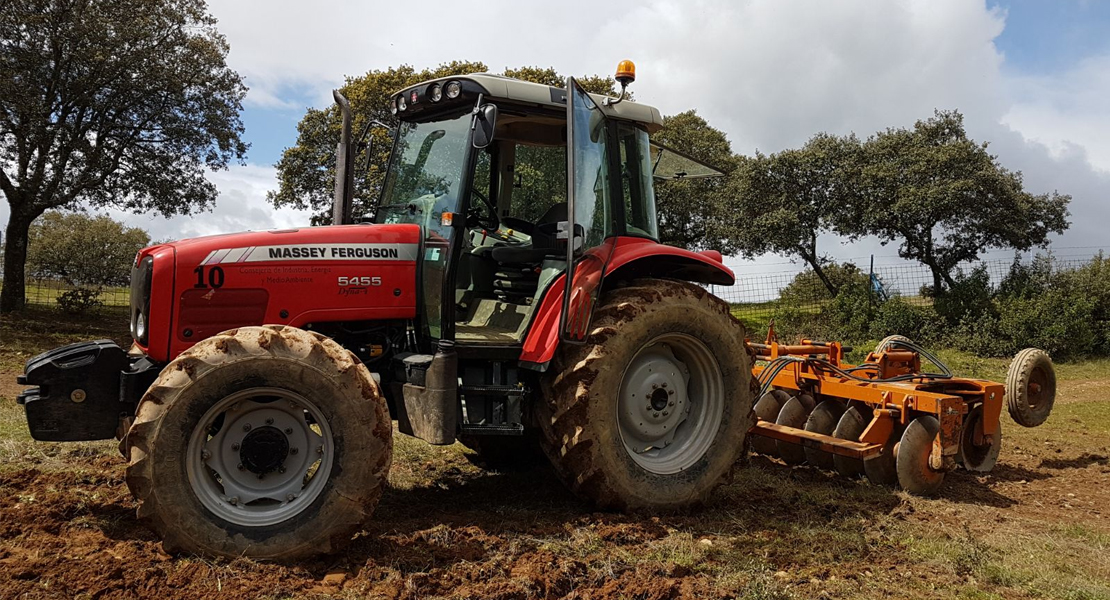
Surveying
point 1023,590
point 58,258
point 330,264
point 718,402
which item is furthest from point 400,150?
point 58,258

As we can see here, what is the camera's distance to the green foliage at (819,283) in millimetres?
20234

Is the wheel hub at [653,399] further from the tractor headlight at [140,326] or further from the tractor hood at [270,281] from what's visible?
the tractor headlight at [140,326]

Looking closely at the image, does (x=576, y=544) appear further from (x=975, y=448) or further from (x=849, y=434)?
(x=975, y=448)

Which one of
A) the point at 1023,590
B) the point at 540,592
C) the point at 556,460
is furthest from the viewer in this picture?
the point at 556,460

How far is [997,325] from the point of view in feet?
56.1

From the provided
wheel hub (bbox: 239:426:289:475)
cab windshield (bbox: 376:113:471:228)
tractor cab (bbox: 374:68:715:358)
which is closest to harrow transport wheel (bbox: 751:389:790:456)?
tractor cab (bbox: 374:68:715:358)

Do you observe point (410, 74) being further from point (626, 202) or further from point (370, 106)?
point (626, 202)

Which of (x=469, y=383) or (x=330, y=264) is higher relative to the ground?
(x=330, y=264)

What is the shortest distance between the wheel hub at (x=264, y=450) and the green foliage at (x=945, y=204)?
18632 millimetres

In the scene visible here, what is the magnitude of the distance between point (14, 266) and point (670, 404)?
1900cm

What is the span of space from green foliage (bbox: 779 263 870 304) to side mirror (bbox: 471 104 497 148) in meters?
16.8

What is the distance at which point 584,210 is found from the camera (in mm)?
5062

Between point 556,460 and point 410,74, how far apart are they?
61.2 feet

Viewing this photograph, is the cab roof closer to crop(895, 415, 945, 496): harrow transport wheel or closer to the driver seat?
the driver seat
